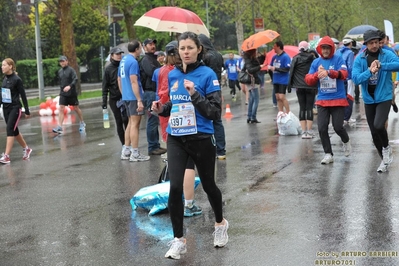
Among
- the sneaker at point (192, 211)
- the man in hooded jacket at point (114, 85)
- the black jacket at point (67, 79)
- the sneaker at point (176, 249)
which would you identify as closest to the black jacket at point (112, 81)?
Result: the man in hooded jacket at point (114, 85)

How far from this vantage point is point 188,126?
6195 mm

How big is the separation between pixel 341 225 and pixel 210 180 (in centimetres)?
148

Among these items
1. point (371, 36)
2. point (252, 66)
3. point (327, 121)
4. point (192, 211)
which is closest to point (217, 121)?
point (327, 121)

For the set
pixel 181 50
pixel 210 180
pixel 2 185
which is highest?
pixel 181 50

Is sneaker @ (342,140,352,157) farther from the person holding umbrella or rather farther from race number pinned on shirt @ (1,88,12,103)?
race number pinned on shirt @ (1,88,12,103)

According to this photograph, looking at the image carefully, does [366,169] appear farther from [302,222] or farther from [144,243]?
[144,243]

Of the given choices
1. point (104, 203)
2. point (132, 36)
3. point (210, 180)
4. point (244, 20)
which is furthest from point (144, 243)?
point (244, 20)

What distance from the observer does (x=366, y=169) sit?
33.1ft

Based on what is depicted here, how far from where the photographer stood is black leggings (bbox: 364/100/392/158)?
371 inches

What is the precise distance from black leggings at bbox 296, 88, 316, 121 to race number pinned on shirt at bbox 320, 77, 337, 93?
3.08m

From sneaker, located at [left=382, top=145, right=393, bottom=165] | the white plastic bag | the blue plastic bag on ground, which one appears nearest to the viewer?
the blue plastic bag on ground

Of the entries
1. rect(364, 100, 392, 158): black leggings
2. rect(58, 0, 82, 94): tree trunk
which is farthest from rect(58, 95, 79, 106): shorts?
rect(58, 0, 82, 94): tree trunk

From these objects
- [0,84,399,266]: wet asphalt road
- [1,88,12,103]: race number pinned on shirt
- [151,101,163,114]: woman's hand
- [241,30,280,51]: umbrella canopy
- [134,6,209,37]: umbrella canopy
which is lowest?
[0,84,399,266]: wet asphalt road

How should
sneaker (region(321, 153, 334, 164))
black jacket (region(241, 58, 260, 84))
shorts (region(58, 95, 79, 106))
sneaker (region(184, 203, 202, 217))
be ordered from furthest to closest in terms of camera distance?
shorts (region(58, 95, 79, 106)) → black jacket (region(241, 58, 260, 84)) → sneaker (region(321, 153, 334, 164)) → sneaker (region(184, 203, 202, 217))
